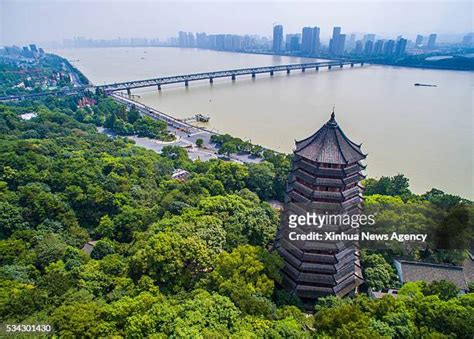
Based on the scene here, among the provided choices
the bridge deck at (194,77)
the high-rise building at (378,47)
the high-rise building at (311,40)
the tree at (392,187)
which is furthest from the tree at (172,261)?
the high-rise building at (311,40)

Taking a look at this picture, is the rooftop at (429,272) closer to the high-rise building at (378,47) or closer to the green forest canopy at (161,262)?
the green forest canopy at (161,262)

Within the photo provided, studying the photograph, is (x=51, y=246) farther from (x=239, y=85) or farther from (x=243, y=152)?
(x=239, y=85)

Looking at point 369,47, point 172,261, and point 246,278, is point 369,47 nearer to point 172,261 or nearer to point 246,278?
point 246,278

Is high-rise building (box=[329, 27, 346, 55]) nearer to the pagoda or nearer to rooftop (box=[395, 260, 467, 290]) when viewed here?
rooftop (box=[395, 260, 467, 290])

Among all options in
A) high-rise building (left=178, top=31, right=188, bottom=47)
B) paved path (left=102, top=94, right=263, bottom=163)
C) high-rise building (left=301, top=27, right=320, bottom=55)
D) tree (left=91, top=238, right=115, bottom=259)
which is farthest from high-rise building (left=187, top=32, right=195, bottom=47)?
tree (left=91, top=238, right=115, bottom=259)

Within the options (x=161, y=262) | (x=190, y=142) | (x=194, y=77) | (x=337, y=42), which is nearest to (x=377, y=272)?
(x=161, y=262)

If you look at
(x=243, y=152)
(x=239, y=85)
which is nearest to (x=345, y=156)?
(x=243, y=152)

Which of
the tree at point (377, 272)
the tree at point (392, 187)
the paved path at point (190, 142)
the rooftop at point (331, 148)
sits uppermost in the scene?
the rooftop at point (331, 148)
